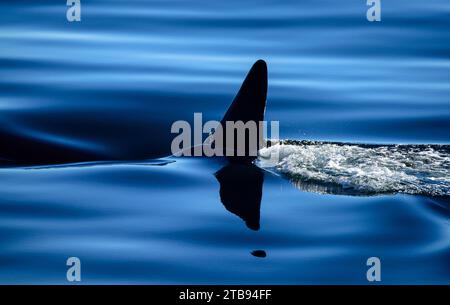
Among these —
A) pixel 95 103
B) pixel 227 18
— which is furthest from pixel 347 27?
pixel 95 103

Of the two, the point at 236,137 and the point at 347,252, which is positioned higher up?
the point at 236,137

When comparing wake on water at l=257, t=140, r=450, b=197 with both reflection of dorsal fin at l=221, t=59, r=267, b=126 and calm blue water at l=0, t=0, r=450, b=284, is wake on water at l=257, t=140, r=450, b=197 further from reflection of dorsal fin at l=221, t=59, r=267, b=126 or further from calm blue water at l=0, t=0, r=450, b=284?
reflection of dorsal fin at l=221, t=59, r=267, b=126

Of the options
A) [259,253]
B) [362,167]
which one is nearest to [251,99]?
[362,167]

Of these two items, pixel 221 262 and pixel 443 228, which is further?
pixel 443 228

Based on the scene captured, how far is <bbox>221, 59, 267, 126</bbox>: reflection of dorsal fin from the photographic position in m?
8.06

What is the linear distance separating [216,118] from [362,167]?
9.51 ft

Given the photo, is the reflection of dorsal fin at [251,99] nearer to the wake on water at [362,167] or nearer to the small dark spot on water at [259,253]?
the wake on water at [362,167]

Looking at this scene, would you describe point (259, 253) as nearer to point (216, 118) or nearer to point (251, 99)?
point (251, 99)

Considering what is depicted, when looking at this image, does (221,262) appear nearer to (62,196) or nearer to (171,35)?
(62,196)

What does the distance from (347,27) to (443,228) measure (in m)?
8.87

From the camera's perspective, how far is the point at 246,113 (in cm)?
820

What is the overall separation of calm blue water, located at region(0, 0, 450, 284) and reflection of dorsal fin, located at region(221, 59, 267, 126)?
47cm

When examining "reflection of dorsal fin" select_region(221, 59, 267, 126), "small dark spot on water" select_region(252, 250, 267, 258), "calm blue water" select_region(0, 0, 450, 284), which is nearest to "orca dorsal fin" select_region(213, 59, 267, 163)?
"reflection of dorsal fin" select_region(221, 59, 267, 126)
